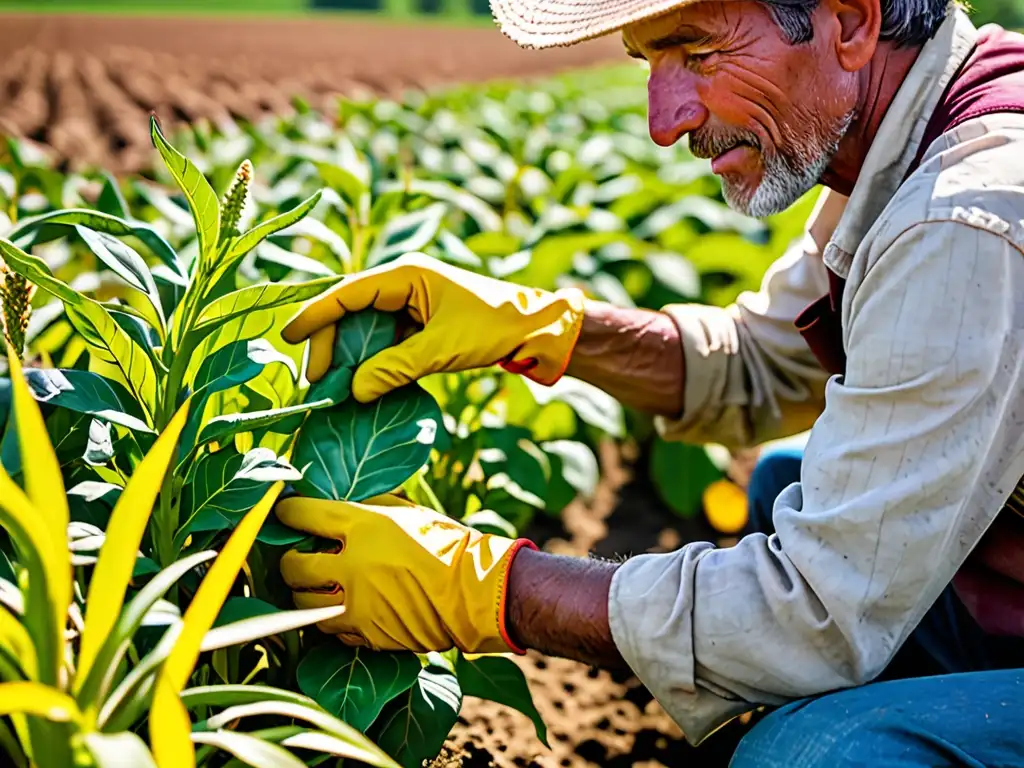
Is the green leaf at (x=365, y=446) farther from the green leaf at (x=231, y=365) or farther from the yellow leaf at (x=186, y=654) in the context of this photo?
the yellow leaf at (x=186, y=654)

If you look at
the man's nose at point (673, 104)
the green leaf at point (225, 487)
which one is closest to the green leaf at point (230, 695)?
the green leaf at point (225, 487)

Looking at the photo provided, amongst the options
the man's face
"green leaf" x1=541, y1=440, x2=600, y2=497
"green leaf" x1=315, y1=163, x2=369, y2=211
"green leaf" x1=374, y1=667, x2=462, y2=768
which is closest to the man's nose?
the man's face

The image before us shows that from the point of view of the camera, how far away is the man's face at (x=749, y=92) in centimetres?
159

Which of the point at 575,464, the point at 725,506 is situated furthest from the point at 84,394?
the point at 725,506

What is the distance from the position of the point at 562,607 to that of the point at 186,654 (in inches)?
24.7

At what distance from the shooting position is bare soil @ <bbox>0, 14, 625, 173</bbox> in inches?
259

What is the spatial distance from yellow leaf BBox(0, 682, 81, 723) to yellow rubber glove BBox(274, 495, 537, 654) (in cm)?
62

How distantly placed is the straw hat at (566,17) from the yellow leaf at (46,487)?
3.01 feet

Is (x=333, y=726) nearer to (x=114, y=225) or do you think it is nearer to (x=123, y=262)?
(x=123, y=262)

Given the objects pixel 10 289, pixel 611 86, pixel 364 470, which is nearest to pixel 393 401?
pixel 364 470

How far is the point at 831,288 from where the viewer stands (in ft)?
5.70

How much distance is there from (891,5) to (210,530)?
1.12 m

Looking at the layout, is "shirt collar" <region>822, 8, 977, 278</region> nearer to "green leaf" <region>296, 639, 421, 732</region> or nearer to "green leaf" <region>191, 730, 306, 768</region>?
"green leaf" <region>296, 639, 421, 732</region>

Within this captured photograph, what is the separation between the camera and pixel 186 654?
975 millimetres
